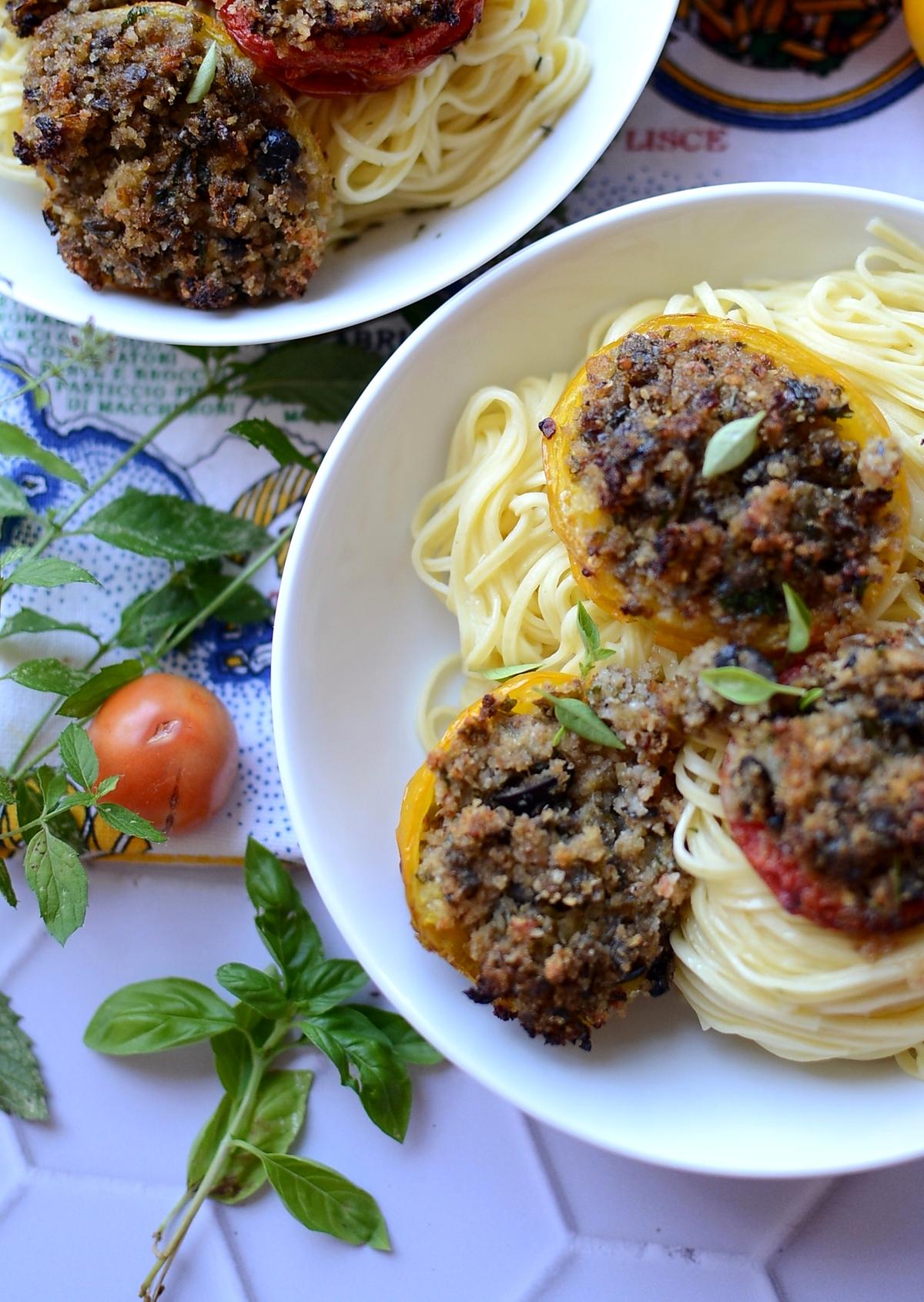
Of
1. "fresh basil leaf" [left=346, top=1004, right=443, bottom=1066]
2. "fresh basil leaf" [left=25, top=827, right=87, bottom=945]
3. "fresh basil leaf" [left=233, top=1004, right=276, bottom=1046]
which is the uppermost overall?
"fresh basil leaf" [left=25, top=827, right=87, bottom=945]

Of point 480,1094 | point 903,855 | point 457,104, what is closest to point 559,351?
point 457,104

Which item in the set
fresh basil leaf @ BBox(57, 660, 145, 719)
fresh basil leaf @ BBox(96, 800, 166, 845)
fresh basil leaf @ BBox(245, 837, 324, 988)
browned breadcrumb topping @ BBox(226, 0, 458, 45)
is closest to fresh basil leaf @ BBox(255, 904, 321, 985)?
fresh basil leaf @ BBox(245, 837, 324, 988)

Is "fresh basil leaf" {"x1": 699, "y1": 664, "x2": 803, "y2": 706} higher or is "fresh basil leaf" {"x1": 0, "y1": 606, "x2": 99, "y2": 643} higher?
"fresh basil leaf" {"x1": 699, "y1": 664, "x2": 803, "y2": 706}

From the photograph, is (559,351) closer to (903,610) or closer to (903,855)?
(903,610)

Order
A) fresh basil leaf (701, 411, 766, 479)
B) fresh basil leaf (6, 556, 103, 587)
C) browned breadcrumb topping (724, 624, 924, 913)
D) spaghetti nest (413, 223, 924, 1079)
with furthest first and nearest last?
fresh basil leaf (6, 556, 103, 587)
spaghetti nest (413, 223, 924, 1079)
fresh basil leaf (701, 411, 766, 479)
browned breadcrumb topping (724, 624, 924, 913)

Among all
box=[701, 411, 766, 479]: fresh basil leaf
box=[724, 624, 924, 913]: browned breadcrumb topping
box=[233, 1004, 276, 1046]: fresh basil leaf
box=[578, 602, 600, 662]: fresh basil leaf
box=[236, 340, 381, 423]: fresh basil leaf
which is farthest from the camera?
box=[236, 340, 381, 423]: fresh basil leaf

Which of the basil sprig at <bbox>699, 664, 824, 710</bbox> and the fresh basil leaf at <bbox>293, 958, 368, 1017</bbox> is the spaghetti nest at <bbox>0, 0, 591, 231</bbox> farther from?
the fresh basil leaf at <bbox>293, 958, 368, 1017</bbox>

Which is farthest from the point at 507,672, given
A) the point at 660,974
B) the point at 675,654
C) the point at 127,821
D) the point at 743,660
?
the point at 127,821
